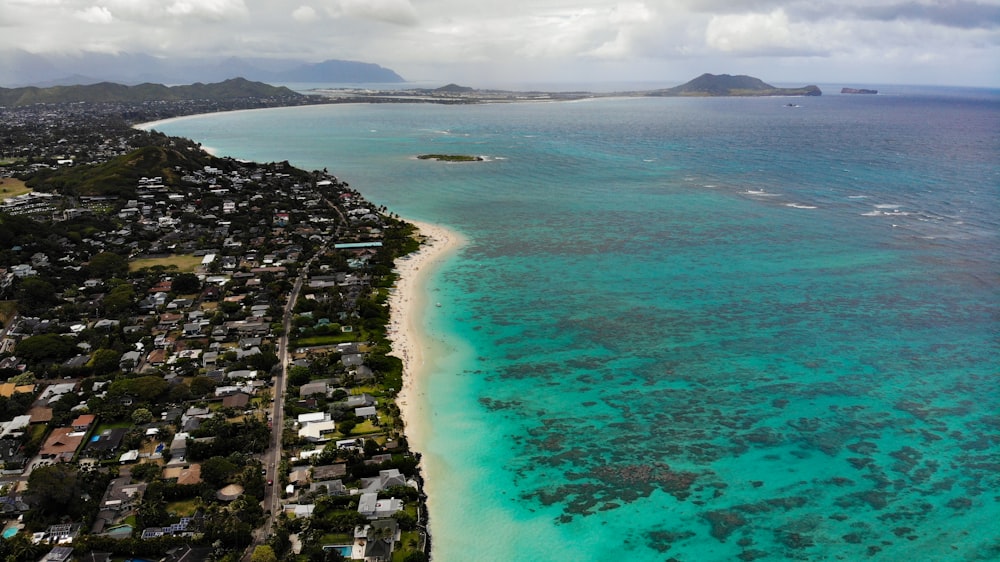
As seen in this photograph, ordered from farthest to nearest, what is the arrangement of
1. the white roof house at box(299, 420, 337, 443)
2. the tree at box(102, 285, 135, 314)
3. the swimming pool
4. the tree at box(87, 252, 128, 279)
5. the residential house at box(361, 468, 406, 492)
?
1. the tree at box(87, 252, 128, 279)
2. the tree at box(102, 285, 135, 314)
3. the white roof house at box(299, 420, 337, 443)
4. the residential house at box(361, 468, 406, 492)
5. the swimming pool

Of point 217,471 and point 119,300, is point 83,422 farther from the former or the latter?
point 119,300

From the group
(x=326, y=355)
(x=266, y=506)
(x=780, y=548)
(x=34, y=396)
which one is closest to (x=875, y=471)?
(x=780, y=548)

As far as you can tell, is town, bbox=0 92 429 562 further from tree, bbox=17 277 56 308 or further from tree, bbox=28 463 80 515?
tree, bbox=17 277 56 308

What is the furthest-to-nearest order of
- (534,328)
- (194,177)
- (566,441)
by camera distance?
(194,177) → (534,328) → (566,441)

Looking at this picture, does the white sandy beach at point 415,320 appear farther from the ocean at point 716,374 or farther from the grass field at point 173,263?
the grass field at point 173,263

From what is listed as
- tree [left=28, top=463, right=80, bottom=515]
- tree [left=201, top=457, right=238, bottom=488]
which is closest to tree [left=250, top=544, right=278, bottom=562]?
tree [left=201, top=457, right=238, bottom=488]

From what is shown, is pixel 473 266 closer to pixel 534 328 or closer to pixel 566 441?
pixel 534 328
